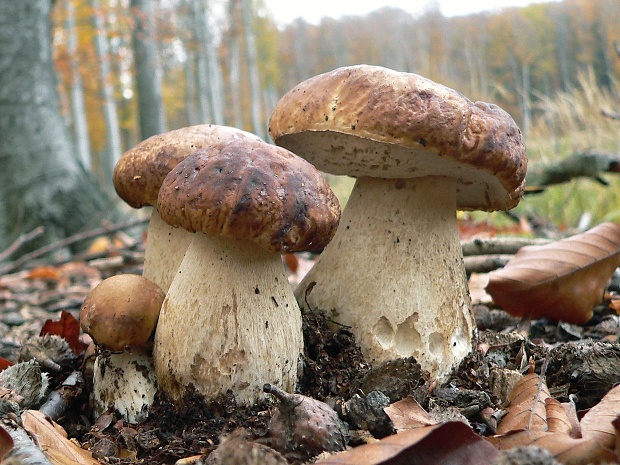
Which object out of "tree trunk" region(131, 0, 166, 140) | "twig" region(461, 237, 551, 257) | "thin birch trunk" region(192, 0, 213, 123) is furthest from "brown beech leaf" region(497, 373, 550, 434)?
"thin birch trunk" region(192, 0, 213, 123)

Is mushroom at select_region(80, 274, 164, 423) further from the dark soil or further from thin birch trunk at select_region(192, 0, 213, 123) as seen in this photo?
thin birch trunk at select_region(192, 0, 213, 123)

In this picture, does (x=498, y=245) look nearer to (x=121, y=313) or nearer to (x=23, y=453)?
(x=121, y=313)

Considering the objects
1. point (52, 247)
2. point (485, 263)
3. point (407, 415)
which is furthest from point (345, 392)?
point (52, 247)

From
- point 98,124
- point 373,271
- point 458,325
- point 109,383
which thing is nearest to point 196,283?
point 109,383

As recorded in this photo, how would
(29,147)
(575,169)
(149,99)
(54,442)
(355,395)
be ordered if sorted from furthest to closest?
1. (149,99)
2. (29,147)
3. (575,169)
4. (355,395)
5. (54,442)

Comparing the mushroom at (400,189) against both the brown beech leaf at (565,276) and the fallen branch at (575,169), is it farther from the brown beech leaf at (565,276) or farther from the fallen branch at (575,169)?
the fallen branch at (575,169)

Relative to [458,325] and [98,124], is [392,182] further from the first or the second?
[98,124]
